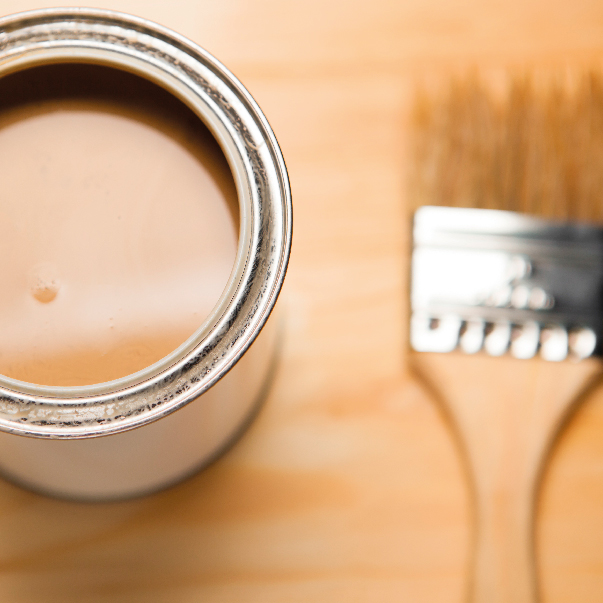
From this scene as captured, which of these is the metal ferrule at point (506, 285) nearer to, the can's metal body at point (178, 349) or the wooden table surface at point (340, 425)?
the wooden table surface at point (340, 425)

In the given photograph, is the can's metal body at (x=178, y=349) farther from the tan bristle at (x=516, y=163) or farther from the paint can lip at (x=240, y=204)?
the tan bristle at (x=516, y=163)

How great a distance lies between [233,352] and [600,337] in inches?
13.4

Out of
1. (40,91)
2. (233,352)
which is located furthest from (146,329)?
(40,91)

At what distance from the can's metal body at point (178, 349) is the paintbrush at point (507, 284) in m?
0.18

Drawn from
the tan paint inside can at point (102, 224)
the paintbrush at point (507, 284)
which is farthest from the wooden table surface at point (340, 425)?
the tan paint inside can at point (102, 224)

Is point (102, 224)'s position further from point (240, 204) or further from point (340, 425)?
point (340, 425)

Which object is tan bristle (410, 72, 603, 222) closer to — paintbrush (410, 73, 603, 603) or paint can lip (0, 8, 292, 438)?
paintbrush (410, 73, 603, 603)

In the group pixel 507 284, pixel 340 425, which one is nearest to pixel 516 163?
pixel 507 284

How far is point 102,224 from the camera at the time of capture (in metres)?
0.41

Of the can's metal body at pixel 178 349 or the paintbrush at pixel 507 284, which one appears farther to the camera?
the paintbrush at pixel 507 284

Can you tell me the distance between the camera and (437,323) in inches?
20.6

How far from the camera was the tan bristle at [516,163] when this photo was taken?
52 cm

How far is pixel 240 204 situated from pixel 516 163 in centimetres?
28

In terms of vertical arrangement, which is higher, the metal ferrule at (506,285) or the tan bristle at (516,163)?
the tan bristle at (516,163)
